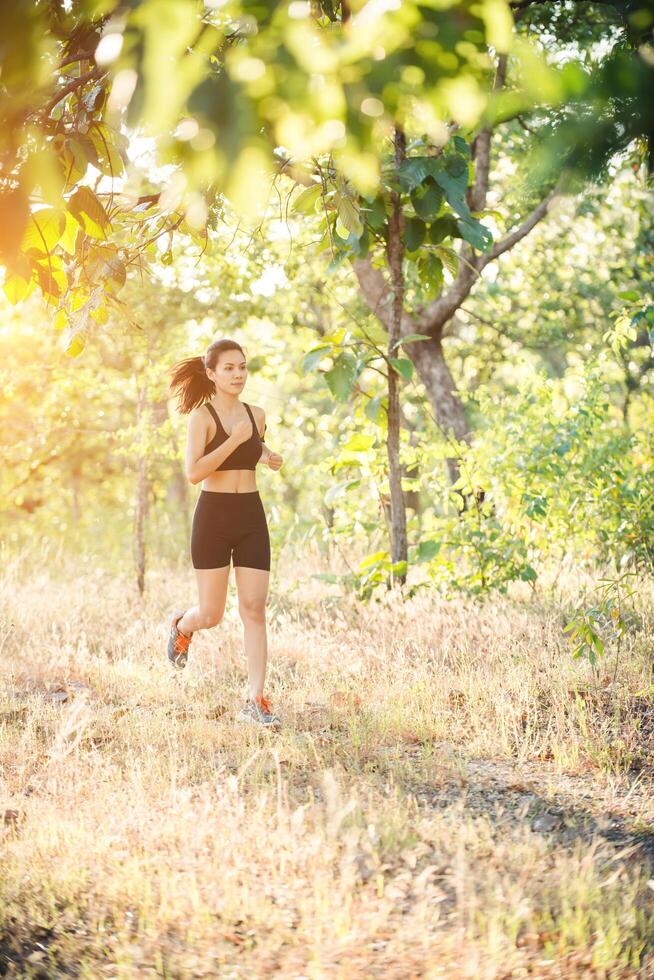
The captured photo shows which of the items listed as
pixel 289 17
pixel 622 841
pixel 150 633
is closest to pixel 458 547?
pixel 150 633

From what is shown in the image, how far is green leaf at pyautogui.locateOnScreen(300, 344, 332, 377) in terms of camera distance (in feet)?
21.3

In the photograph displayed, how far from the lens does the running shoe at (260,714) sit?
16.2 feet

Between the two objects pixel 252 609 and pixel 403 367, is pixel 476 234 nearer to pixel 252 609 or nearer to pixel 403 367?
pixel 403 367

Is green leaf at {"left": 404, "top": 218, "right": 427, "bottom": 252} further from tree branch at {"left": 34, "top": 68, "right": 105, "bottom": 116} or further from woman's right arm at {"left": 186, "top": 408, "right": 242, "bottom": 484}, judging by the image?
tree branch at {"left": 34, "top": 68, "right": 105, "bottom": 116}

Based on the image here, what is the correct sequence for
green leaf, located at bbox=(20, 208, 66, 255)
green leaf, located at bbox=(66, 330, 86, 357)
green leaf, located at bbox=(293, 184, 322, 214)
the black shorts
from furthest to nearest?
the black shorts, green leaf, located at bbox=(293, 184, 322, 214), green leaf, located at bbox=(66, 330, 86, 357), green leaf, located at bbox=(20, 208, 66, 255)

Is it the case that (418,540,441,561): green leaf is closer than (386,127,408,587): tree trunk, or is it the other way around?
(386,127,408,587): tree trunk

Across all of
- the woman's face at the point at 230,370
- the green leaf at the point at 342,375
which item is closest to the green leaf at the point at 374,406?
the green leaf at the point at 342,375

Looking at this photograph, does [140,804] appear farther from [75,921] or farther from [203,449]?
[203,449]

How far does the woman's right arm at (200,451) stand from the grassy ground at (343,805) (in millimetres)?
1302

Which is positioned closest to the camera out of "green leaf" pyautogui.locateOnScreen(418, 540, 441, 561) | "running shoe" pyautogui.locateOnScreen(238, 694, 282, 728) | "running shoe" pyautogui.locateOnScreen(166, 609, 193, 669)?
"running shoe" pyautogui.locateOnScreen(238, 694, 282, 728)

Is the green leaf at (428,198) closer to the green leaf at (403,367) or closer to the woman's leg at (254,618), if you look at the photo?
the green leaf at (403,367)

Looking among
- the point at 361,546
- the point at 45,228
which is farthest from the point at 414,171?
the point at 361,546

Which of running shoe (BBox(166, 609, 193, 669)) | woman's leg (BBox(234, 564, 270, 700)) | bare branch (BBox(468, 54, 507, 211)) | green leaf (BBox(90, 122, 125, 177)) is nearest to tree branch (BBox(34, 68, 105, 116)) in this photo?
green leaf (BBox(90, 122, 125, 177))

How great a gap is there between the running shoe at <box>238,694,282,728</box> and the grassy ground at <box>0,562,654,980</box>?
127mm
